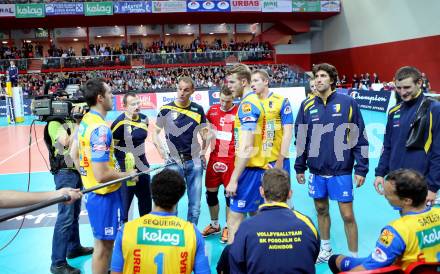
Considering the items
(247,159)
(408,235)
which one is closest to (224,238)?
(247,159)

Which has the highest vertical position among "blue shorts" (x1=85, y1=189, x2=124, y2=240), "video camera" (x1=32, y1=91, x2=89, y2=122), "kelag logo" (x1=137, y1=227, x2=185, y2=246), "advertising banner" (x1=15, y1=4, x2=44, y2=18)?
"advertising banner" (x1=15, y1=4, x2=44, y2=18)

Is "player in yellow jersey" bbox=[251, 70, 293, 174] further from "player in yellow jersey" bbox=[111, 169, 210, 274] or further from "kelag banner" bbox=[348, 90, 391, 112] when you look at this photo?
"kelag banner" bbox=[348, 90, 391, 112]

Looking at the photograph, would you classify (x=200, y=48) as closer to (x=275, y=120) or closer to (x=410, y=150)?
(x=275, y=120)

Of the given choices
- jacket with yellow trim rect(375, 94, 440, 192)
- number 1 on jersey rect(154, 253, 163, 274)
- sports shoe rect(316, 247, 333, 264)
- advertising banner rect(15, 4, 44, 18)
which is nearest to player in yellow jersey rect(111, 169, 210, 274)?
number 1 on jersey rect(154, 253, 163, 274)

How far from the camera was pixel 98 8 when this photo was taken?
104 ft

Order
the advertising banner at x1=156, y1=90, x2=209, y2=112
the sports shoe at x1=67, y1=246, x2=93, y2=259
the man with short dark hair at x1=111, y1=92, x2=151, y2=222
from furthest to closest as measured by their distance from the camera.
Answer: the advertising banner at x1=156, y1=90, x2=209, y2=112 → the man with short dark hair at x1=111, y1=92, x2=151, y2=222 → the sports shoe at x1=67, y1=246, x2=93, y2=259

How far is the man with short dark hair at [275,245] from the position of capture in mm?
2328

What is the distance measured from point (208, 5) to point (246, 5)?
3.34 metres

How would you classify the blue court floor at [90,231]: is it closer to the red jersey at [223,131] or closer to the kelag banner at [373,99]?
the red jersey at [223,131]

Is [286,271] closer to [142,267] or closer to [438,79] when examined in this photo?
[142,267]

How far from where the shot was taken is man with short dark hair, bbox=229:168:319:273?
233cm

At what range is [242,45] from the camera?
124ft

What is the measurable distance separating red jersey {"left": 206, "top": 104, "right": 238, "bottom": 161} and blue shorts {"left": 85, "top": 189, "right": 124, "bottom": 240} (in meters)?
2.07

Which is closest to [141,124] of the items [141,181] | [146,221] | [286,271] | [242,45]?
[141,181]
